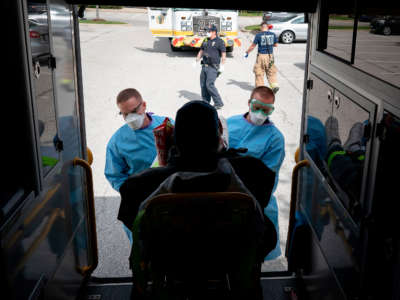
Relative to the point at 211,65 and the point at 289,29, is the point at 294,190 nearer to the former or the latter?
the point at 211,65

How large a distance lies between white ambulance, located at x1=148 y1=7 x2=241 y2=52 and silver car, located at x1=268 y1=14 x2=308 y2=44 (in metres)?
5.06

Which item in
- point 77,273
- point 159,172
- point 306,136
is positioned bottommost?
point 77,273

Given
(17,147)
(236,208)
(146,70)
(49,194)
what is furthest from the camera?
(146,70)

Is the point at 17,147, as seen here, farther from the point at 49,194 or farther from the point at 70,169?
the point at 70,169

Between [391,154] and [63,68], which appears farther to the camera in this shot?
[63,68]

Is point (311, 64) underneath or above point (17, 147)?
above

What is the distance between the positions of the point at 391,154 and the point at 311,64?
1.41 m

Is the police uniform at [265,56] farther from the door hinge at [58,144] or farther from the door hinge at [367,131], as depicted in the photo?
the door hinge at [367,131]

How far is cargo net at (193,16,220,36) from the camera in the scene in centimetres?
1527

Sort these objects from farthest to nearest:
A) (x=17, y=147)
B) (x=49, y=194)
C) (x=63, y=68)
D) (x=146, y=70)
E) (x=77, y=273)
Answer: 1. (x=146, y=70)
2. (x=77, y=273)
3. (x=63, y=68)
4. (x=49, y=194)
5. (x=17, y=147)

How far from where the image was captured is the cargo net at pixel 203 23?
15273mm

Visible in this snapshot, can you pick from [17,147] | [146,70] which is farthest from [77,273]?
[146,70]

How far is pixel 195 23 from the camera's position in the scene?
606 inches

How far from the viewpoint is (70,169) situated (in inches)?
122
